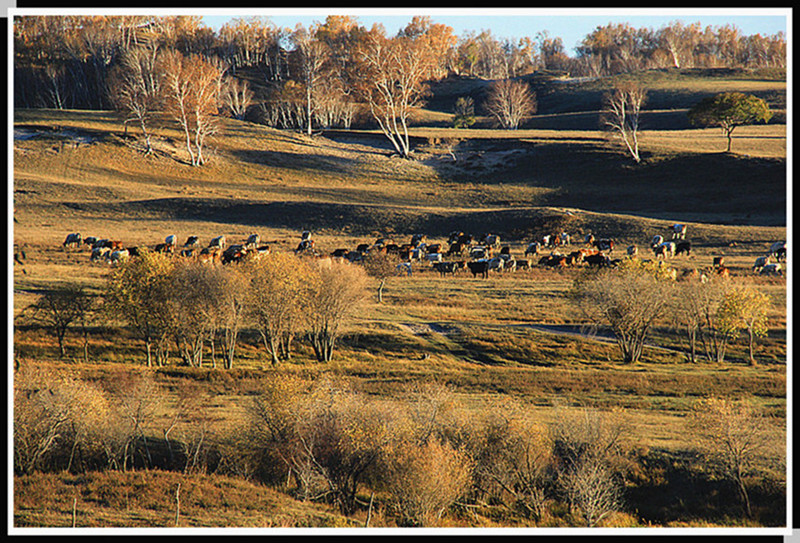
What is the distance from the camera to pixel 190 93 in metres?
93.8

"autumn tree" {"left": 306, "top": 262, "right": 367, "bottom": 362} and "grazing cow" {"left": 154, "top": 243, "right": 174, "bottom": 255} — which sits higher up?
"grazing cow" {"left": 154, "top": 243, "right": 174, "bottom": 255}

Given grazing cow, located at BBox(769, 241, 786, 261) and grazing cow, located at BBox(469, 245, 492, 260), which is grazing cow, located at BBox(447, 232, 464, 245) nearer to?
grazing cow, located at BBox(469, 245, 492, 260)

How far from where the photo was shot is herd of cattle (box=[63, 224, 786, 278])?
54156mm

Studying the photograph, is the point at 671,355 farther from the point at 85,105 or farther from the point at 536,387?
the point at 85,105

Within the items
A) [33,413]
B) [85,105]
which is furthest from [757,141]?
[85,105]

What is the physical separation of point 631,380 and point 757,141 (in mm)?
78136

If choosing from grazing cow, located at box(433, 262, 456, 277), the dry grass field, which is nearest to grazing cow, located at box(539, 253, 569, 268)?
the dry grass field

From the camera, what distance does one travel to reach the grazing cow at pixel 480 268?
55.5 metres

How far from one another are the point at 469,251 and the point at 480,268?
20.2 feet

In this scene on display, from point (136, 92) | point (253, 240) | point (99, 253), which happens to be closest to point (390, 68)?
point (136, 92)

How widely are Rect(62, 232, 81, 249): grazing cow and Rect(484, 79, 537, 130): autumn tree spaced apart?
9058 cm

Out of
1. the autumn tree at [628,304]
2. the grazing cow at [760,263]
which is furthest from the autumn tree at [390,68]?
the autumn tree at [628,304]

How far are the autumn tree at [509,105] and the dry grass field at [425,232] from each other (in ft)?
45.6

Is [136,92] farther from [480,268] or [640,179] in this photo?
[640,179]
